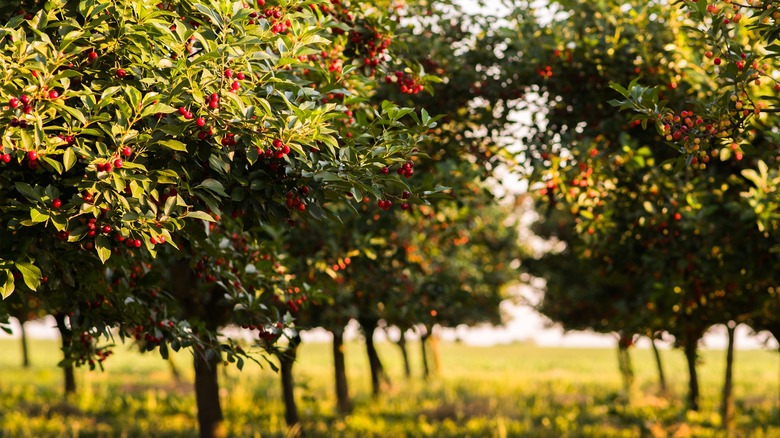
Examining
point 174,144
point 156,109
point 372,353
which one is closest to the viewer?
point 156,109

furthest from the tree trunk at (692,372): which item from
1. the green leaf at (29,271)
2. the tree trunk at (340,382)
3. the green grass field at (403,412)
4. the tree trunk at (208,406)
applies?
the green leaf at (29,271)

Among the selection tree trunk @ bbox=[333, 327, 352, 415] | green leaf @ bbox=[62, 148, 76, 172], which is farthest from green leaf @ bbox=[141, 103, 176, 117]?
tree trunk @ bbox=[333, 327, 352, 415]

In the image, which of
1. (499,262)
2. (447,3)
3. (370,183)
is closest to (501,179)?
(447,3)

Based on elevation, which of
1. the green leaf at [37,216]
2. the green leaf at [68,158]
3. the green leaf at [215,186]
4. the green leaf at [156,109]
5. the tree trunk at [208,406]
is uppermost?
the green leaf at [156,109]

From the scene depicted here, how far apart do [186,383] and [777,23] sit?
84.6ft

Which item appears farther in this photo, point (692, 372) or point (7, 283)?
point (692, 372)

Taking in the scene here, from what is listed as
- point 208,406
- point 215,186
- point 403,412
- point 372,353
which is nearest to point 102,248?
point 215,186

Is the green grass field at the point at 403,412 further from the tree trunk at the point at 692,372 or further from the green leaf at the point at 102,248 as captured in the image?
the green leaf at the point at 102,248

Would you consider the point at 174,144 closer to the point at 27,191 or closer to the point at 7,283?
the point at 27,191

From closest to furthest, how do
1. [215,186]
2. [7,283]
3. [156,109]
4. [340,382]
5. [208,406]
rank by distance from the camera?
[156,109] → [215,186] → [7,283] → [208,406] → [340,382]

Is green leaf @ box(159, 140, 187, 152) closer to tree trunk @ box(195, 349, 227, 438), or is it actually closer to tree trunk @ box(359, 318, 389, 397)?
tree trunk @ box(195, 349, 227, 438)

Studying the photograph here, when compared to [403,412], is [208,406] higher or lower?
higher

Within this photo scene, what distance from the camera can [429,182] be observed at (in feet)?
17.6

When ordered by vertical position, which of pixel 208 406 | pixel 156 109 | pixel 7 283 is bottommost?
pixel 208 406
